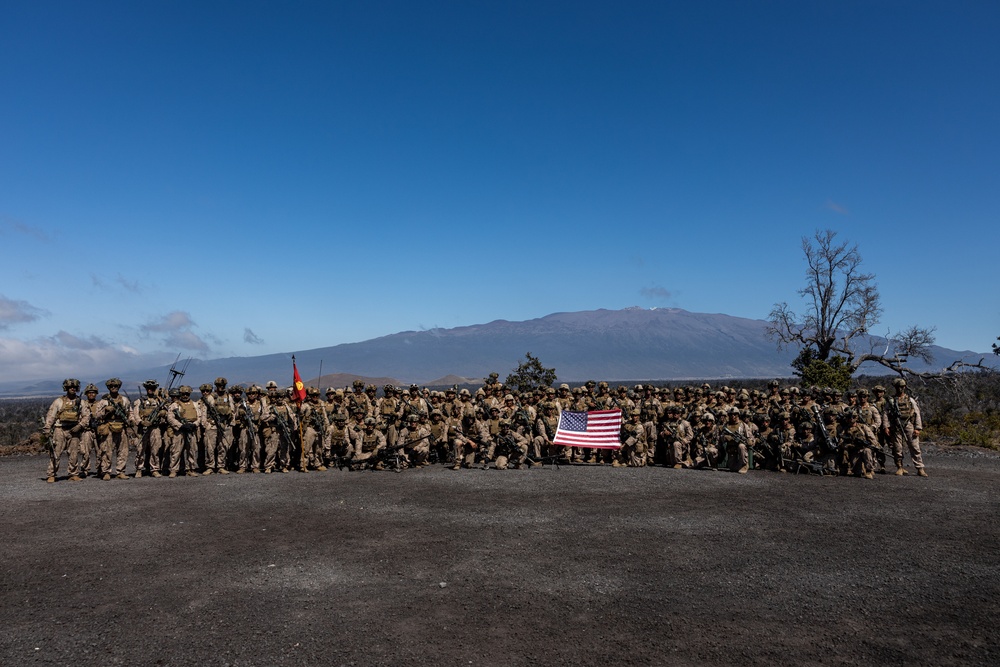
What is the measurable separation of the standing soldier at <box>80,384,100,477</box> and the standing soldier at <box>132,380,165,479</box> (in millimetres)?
869

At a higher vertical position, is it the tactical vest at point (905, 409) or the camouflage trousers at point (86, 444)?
the tactical vest at point (905, 409)

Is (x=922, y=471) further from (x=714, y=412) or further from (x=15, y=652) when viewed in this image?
(x=15, y=652)

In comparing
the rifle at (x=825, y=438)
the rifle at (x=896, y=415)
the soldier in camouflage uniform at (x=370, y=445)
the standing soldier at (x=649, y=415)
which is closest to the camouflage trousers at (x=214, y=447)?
the soldier in camouflage uniform at (x=370, y=445)

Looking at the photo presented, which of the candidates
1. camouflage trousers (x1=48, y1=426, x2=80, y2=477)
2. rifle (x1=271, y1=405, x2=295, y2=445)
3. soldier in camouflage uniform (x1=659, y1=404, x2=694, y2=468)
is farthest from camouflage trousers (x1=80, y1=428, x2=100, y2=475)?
soldier in camouflage uniform (x1=659, y1=404, x2=694, y2=468)

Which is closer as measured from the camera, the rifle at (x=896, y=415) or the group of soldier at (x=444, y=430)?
the group of soldier at (x=444, y=430)

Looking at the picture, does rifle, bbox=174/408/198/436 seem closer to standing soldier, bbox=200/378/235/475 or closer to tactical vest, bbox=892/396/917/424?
standing soldier, bbox=200/378/235/475

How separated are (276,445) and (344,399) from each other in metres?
2.74

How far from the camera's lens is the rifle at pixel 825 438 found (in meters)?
14.9

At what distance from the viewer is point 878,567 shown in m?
8.08

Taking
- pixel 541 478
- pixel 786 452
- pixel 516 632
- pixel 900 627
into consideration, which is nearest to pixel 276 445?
pixel 541 478

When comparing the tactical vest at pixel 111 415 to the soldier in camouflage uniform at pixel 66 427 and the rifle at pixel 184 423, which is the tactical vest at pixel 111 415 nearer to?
the soldier in camouflage uniform at pixel 66 427

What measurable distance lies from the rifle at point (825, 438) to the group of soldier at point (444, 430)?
5 cm

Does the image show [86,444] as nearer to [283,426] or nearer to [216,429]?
[216,429]

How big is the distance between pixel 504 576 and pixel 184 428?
430 inches
